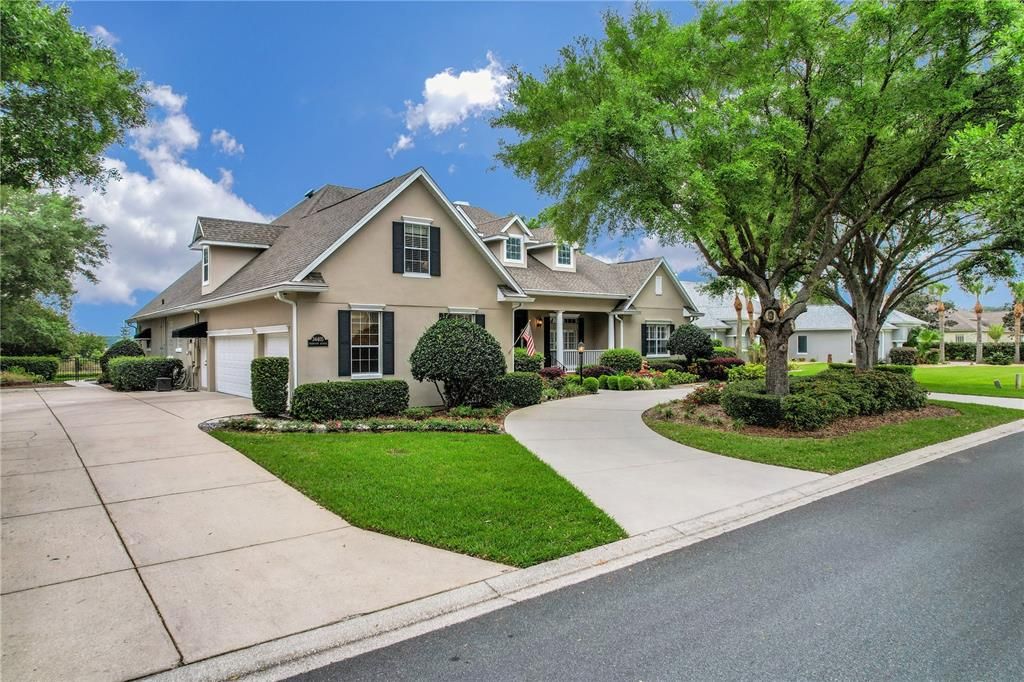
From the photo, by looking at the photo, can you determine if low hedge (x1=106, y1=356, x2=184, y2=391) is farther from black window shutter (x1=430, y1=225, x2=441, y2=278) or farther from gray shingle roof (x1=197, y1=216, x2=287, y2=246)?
black window shutter (x1=430, y1=225, x2=441, y2=278)

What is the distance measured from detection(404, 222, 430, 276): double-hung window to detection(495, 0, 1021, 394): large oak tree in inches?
140

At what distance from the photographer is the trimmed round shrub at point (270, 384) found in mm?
12766

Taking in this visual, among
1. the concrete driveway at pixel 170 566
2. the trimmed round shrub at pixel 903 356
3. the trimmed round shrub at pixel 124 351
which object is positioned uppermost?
the trimmed round shrub at pixel 124 351

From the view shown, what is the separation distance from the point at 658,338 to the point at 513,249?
9075 mm

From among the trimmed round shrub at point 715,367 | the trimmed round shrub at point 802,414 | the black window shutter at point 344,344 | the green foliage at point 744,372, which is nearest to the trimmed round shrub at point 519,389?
the black window shutter at point 344,344

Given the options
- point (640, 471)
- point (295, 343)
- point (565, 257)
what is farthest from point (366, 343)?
point (565, 257)

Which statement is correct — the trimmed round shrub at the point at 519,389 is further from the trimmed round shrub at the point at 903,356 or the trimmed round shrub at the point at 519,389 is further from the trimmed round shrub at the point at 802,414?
the trimmed round shrub at the point at 903,356

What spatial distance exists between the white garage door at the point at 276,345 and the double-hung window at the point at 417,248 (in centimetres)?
371

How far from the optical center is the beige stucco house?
14.0 meters

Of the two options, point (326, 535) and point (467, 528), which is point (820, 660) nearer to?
point (467, 528)

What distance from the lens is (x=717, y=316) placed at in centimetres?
4334

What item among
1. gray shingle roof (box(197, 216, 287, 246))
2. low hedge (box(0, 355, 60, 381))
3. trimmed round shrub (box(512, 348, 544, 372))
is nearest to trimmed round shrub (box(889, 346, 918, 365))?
trimmed round shrub (box(512, 348, 544, 372))

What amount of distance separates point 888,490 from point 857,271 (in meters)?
15.6

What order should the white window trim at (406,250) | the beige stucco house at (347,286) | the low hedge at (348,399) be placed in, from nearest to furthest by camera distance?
1. the low hedge at (348,399)
2. the beige stucco house at (347,286)
3. the white window trim at (406,250)
